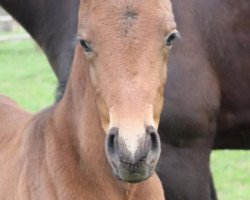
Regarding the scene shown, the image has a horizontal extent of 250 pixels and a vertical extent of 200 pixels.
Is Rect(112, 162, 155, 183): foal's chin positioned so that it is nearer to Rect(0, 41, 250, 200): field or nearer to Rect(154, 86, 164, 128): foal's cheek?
Rect(154, 86, 164, 128): foal's cheek

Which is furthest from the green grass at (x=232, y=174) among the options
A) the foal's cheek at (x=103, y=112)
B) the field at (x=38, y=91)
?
the foal's cheek at (x=103, y=112)

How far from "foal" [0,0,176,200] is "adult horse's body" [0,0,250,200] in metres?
0.49

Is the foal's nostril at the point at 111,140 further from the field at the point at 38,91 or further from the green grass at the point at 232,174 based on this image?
the green grass at the point at 232,174

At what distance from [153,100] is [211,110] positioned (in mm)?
917

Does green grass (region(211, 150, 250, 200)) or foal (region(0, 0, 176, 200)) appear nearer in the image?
foal (region(0, 0, 176, 200))

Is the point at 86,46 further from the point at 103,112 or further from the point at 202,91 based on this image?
the point at 202,91

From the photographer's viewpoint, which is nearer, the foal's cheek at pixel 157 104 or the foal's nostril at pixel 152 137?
the foal's nostril at pixel 152 137

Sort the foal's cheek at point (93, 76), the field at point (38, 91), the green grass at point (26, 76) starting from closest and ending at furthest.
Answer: the foal's cheek at point (93, 76) < the field at point (38, 91) < the green grass at point (26, 76)

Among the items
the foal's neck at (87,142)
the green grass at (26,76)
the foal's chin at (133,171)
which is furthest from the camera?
the green grass at (26,76)

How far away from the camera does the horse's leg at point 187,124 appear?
3.66m

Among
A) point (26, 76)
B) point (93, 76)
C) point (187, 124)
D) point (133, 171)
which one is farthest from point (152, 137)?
point (26, 76)

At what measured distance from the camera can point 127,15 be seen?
284 centimetres

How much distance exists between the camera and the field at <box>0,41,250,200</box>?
624cm

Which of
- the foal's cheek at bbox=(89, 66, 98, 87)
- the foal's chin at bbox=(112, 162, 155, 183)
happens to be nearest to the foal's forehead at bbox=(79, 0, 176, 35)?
the foal's cheek at bbox=(89, 66, 98, 87)
